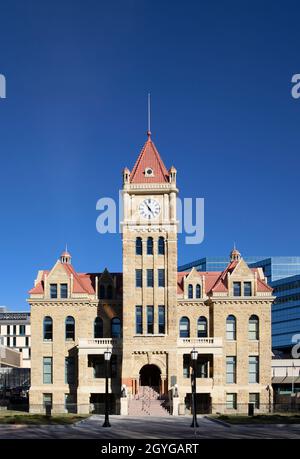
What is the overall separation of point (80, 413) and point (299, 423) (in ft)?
74.8

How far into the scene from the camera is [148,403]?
201ft

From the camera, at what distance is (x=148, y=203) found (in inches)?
2635

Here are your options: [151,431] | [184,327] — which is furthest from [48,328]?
[151,431]

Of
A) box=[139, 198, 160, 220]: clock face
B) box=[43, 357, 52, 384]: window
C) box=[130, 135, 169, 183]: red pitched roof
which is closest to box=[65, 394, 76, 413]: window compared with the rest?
box=[43, 357, 52, 384]: window

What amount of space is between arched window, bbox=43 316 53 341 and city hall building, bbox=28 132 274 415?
0.10m

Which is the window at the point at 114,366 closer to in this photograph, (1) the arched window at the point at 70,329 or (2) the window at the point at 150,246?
(1) the arched window at the point at 70,329

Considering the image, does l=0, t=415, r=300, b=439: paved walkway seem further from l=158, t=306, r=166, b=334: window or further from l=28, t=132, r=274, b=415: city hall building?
l=158, t=306, r=166, b=334: window

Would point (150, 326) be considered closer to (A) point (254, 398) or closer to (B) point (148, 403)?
(B) point (148, 403)

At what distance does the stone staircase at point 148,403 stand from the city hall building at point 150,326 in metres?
0.18

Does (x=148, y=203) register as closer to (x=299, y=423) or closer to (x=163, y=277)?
(x=163, y=277)

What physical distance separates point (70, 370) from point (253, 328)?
1824cm

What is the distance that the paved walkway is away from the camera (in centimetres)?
3734
